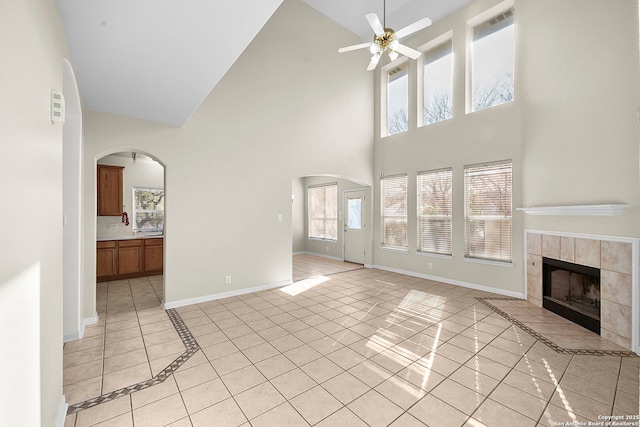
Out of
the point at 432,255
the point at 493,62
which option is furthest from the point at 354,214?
the point at 493,62

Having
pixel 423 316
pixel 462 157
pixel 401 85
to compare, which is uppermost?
pixel 401 85

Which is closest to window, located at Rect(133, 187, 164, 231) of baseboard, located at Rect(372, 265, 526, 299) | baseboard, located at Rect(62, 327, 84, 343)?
baseboard, located at Rect(62, 327, 84, 343)

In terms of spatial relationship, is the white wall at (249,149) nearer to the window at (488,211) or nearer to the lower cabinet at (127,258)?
the lower cabinet at (127,258)

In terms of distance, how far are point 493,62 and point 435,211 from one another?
2817 mm

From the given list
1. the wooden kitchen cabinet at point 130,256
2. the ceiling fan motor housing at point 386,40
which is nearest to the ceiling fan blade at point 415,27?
the ceiling fan motor housing at point 386,40

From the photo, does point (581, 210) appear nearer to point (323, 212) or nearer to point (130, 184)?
point (323, 212)

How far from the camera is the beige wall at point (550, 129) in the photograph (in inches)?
119

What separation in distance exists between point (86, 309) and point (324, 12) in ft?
21.7

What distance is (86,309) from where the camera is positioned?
3566 millimetres

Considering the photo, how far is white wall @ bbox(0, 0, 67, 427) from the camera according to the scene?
1.01 m

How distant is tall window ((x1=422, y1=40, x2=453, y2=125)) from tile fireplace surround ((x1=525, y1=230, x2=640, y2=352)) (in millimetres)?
3132

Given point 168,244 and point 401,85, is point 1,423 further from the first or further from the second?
point 401,85

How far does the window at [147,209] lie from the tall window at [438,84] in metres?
6.31

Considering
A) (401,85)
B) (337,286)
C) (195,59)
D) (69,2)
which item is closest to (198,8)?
(195,59)
